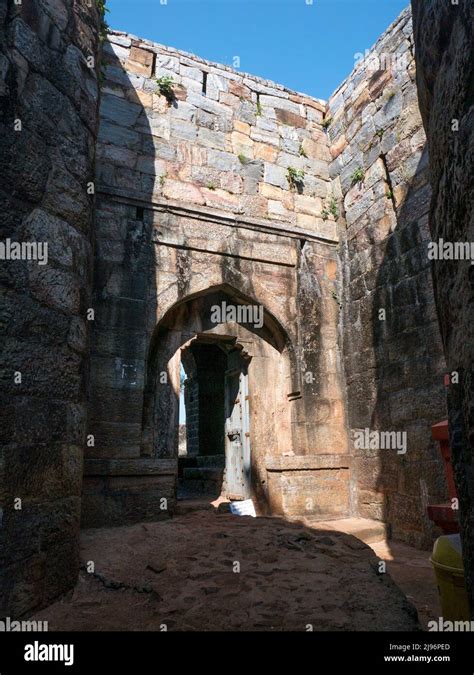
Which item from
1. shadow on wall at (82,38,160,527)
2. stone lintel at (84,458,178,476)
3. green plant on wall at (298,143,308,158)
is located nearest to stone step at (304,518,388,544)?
stone lintel at (84,458,178,476)

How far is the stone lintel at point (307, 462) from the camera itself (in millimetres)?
5574

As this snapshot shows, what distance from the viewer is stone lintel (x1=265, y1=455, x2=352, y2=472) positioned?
18.3ft

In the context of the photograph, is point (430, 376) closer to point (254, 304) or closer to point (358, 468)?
point (358, 468)

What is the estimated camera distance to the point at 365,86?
6395mm

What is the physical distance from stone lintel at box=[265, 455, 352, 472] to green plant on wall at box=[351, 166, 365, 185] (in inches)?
147

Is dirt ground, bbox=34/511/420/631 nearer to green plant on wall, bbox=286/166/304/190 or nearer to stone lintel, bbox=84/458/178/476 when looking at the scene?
stone lintel, bbox=84/458/178/476

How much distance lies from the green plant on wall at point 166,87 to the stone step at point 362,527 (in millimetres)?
5584

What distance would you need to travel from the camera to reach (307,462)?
223 inches

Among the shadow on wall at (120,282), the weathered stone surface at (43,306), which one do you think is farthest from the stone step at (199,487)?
the weathered stone surface at (43,306)

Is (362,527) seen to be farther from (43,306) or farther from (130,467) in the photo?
(43,306)

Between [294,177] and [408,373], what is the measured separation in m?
3.31

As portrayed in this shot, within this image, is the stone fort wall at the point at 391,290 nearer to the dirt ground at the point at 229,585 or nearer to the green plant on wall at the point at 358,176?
the green plant on wall at the point at 358,176

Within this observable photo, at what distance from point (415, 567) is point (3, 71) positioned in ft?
15.6

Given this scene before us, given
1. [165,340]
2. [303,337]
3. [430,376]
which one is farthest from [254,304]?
[430,376]
